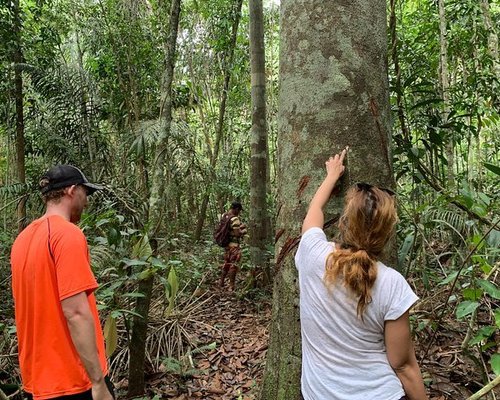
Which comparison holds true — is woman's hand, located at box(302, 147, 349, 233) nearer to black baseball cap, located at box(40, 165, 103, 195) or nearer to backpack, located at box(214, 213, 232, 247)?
black baseball cap, located at box(40, 165, 103, 195)

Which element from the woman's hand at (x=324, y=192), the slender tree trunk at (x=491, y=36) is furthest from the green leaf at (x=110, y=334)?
the slender tree trunk at (x=491, y=36)

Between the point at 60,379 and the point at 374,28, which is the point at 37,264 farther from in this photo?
the point at 374,28

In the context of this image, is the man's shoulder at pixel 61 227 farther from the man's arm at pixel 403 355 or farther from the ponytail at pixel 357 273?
the man's arm at pixel 403 355

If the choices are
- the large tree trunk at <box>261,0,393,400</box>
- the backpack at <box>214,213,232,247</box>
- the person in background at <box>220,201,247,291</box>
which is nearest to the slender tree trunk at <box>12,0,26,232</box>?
the backpack at <box>214,213,232,247</box>

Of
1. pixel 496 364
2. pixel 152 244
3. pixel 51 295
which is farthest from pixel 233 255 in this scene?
pixel 496 364

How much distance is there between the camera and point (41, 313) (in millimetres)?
2084

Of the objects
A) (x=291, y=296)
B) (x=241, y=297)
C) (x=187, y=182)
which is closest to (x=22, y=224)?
(x=187, y=182)

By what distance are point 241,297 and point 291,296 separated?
14.6 feet

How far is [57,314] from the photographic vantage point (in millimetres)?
2080

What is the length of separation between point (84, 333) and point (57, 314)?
159mm

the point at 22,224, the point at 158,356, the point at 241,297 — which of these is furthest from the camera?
the point at 22,224

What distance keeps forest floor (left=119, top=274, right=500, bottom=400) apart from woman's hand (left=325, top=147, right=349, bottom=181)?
1.50m

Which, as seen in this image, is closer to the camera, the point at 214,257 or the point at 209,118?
the point at 214,257

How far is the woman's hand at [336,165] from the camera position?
76.5 inches
